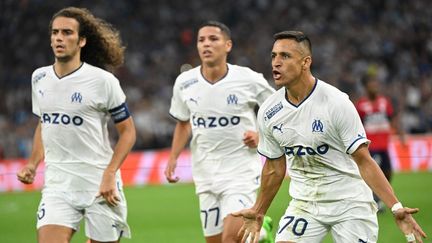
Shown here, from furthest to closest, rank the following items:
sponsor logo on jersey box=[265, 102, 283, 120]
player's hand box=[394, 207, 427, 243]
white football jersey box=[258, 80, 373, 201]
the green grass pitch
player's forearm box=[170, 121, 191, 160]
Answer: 1. the green grass pitch
2. player's forearm box=[170, 121, 191, 160]
3. sponsor logo on jersey box=[265, 102, 283, 120]
4. white football jersey box=[258, 80, 373, 201]
5. player's hand box=[394, 207, 427, 243]

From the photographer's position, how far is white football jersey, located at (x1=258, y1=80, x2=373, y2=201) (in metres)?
6.57

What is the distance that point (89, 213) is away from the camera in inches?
305

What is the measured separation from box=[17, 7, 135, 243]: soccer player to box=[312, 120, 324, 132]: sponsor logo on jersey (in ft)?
6.28

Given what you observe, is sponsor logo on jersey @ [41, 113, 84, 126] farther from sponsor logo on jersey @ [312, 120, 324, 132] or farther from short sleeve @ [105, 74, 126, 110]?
sponsor logo on jersey @ [312, 120, 324, 132]

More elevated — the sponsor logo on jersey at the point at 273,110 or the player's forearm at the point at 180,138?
the sponsor logo on jersey at the point at 273,110

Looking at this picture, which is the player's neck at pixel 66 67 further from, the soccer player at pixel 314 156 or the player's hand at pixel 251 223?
the player's hand at pixel 251 223

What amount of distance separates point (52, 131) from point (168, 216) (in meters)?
8.12

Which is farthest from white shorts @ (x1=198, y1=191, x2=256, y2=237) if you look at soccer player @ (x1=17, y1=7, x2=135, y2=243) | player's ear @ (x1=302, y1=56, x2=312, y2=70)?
player's ear @ (x1=302, y1=56, x2=312, y2=70)

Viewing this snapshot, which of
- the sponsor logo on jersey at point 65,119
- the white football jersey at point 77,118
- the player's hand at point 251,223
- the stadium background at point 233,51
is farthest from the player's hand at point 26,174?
the stadium background at point 233,51

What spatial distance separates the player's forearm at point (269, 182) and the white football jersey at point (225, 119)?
207 cm

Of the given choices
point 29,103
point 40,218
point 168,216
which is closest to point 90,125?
point 40,218

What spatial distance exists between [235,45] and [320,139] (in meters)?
22.6

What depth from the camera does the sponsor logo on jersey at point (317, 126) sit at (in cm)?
663

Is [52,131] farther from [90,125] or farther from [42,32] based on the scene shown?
[42,32]
